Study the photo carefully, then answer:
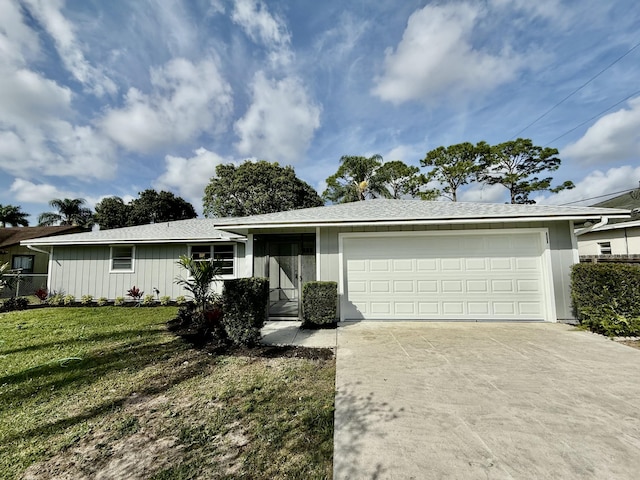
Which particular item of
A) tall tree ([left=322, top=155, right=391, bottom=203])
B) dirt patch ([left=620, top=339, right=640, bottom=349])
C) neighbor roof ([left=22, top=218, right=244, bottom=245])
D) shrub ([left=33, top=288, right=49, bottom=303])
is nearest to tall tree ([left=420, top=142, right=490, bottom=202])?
tall tree ([left=322, top=155, right=391, bottom=203])

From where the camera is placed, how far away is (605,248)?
1216 cm

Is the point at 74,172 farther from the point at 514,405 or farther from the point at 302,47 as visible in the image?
the point at 514,405

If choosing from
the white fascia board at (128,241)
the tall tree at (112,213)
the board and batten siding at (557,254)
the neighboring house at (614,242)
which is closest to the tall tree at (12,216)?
the tall tree at (112,213)

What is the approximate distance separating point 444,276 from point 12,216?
38.6m

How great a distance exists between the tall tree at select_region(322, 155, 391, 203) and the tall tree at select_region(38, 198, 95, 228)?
27754 mm

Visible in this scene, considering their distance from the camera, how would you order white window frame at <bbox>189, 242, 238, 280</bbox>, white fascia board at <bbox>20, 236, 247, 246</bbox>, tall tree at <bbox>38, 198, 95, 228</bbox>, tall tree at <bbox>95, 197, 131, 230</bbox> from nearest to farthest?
white fascia board at <bbox>20, 236, 247, 246</bbox> → white window frame at <bbox>189, 242, 238, 280</bbox> → tall tree at <bbox>95, 197, 131, 230</bbox> → tall tree at <bbox>38, 198, 95, 228</bbox>

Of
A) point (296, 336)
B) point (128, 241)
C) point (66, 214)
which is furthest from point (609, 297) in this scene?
point (66, 214)

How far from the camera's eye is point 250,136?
1572 centimetres

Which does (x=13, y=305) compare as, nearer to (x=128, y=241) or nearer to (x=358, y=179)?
(x=128, y=241)

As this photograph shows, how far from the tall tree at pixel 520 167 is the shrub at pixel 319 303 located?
2170cm

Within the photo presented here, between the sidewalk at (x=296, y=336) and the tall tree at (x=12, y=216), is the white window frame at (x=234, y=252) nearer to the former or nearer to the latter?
the sidewalk at (x=296, y=336)

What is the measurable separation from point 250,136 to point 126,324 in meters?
12.3

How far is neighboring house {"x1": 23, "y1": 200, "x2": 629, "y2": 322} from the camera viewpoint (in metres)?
6.45

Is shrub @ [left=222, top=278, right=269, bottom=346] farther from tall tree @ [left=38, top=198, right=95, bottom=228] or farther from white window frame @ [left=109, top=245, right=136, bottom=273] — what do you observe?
tall tree @ [left=38, top=198, right=95, bottom=228]
